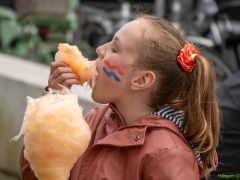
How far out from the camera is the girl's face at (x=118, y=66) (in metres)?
2.42

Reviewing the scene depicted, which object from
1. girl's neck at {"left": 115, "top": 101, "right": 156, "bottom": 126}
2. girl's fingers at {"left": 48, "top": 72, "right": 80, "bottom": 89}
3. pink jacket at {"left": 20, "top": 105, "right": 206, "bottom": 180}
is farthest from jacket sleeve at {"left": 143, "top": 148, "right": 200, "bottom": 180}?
girl's fingers at {"left": 48, "top": 72, "right": 80, "bottom": 89}

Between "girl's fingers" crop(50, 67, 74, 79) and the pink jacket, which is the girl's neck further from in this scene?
"girl's fingers" crop(50, 67, 74, 79)

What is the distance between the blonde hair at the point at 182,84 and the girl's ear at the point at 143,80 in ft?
0.10

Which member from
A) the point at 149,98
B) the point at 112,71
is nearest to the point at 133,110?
the point at 149,98

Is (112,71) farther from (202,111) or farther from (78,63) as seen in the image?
(202,111)

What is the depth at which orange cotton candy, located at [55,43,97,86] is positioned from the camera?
8.08 ft

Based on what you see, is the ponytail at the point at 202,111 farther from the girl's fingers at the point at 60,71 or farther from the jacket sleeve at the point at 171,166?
the girl's fingers at the point at 60,71

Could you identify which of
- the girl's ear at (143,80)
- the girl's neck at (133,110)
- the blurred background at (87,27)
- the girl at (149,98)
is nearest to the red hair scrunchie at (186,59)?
the girl at (149,98)

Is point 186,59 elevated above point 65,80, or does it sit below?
above

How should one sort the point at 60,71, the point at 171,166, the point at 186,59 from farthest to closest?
the point at 60,71
the point at 186,59
the point at 171,166

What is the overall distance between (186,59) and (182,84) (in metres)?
0.12

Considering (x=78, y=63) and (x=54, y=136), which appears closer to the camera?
(x=54, y=136)

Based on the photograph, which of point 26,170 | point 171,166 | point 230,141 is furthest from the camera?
point 230,141

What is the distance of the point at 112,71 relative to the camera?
2424mm
